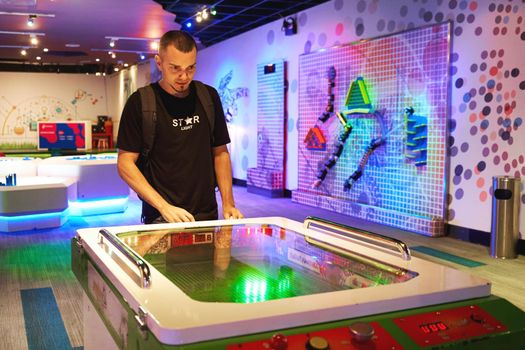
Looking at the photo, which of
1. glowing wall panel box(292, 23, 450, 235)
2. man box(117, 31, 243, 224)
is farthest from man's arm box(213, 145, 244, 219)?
glowing wall panel box(292, 23, 450, 235)

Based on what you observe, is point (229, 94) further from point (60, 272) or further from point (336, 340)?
point (336, 340)

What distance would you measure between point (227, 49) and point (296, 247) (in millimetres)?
10773

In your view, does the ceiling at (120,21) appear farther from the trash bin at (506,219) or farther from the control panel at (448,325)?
the control panel at (448,325)

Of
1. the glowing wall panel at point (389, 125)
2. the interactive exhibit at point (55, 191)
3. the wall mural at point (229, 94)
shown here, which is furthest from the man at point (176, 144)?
the wall mural at point (229, 94)

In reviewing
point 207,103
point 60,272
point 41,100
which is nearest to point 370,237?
point 207,103

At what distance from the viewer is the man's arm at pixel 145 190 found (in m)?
2.17

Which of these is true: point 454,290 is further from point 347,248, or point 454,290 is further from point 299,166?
point 299,166

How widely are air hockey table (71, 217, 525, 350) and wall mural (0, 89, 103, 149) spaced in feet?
65.7

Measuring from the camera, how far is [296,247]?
6.38 ft

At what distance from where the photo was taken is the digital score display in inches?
47.3

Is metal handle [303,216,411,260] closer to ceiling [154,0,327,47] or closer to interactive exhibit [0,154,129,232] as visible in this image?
interactive exhibit [0,154,129,232]

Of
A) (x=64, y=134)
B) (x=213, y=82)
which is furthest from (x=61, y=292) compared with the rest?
(x=64, y=134)

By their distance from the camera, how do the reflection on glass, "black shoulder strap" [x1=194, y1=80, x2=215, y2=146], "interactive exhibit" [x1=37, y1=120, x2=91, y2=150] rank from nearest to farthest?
1. the reflection on glass
2. "black shoulder strap" [x1=194, y1=80, x2=215, y2=146]
3. "interactive exhibit" [x1=37, y1=120, x2=91, y2=150]

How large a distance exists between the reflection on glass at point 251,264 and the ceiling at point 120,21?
7172mm
